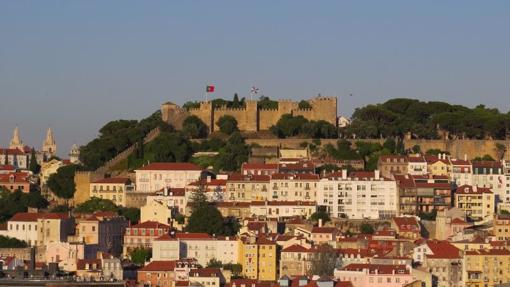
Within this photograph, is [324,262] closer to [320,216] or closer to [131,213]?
[320,216]

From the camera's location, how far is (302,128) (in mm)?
79812

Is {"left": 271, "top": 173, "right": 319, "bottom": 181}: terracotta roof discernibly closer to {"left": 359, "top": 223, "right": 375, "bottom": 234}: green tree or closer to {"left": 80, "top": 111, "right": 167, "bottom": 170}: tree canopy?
{"left": 359, "top": 223, "right": 375, "bottom": 234}: green tree

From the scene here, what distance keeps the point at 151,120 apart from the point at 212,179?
1207 cm

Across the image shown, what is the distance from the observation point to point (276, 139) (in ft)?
261

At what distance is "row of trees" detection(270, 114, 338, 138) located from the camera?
7944cm

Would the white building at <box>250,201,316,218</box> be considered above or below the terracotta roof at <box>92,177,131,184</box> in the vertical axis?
below

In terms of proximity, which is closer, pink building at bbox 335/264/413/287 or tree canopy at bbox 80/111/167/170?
pink building at bbox 335/264/413/287

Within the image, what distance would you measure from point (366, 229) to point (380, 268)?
10.1 metres

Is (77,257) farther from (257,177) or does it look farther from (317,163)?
(317,163)

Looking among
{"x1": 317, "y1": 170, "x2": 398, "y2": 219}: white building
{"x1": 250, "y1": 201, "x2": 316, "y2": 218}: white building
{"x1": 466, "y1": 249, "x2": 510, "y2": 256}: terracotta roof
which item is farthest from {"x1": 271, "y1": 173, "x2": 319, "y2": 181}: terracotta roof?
{"x1": 466, "y1": 249, "x2": 510, "y2": 256}: terracotta roof

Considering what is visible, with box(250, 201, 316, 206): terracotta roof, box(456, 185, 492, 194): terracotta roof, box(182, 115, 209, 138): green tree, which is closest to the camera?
box(250, 201, 316, 206): terracotta roof

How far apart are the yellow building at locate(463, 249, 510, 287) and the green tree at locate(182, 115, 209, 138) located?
25643mm

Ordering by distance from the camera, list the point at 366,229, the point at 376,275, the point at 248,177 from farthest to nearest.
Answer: the point at 248,177 < the point at 366,229 < the point at 376,275

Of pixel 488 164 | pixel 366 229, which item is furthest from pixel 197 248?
pixel 488 164
